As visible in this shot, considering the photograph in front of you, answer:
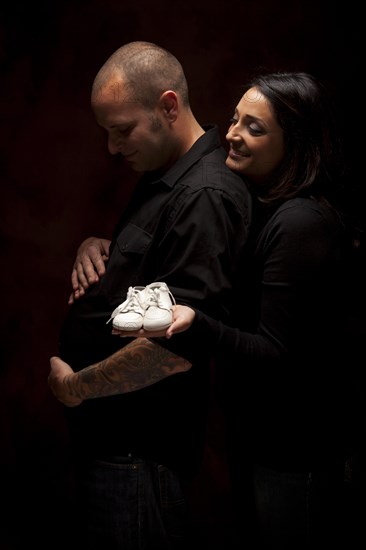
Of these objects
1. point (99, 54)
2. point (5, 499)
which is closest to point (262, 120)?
point (99, 54)

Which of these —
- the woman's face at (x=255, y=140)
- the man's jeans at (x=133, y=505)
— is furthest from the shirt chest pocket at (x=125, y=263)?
the man's jeans at (x=133, y=505)

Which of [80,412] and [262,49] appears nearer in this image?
[80,412]

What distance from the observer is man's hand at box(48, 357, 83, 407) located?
5.88 feet

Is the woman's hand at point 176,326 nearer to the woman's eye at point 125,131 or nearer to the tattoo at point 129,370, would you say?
the tattoo at point 129,370

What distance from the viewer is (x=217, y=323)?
1.52 m

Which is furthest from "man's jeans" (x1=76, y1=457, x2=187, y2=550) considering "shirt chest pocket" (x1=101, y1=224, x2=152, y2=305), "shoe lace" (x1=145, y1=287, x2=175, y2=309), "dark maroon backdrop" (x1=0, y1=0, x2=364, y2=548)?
"dark maroon backdrop" (x1=0, y1=0, x2=364, y2=548)

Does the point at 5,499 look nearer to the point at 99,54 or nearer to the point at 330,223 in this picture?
the point at 99,54

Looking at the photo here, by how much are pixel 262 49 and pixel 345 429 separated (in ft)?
4.21

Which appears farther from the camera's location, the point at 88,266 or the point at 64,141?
the point at 64,141

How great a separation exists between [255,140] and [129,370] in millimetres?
575

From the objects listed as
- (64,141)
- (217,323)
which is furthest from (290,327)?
(64,141)

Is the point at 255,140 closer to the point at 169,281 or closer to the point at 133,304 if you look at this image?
the point at 169,281

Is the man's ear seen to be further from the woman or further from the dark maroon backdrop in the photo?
the dark maroon backdrop

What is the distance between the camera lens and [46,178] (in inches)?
103
